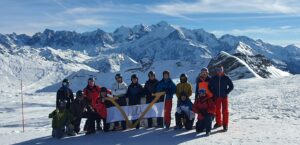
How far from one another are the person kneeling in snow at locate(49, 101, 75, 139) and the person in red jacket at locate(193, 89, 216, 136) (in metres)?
4.24

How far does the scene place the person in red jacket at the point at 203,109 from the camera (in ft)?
47.8

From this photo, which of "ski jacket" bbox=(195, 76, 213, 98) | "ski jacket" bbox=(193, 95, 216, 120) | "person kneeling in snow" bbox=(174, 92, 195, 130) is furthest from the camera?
"person kneeling in snow" bbox=(174, 92, 195, 130)

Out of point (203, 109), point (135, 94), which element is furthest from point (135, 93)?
point (203, 109)

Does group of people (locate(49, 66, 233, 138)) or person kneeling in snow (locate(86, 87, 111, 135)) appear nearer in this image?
group of people (locate(49, 66, 233, 138))

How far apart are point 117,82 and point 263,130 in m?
5.21

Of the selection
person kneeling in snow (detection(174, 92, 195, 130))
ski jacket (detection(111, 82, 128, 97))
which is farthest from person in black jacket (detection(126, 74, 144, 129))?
person kneeling in snow (detection(174, 92, 195, 130))

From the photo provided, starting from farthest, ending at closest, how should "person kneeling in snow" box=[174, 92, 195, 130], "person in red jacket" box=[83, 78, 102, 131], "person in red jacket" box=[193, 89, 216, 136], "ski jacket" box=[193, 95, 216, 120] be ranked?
"person in red jacket" box=[83, 78, 102, 131] < "person kneeling in snow" box=[174, 92, 195, 130] < "ski jacket" box=[193, 95, 216, 120] < "person in red jacket" box=[193, 89, 216, 136]

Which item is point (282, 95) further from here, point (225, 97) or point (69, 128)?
point (69, 128)

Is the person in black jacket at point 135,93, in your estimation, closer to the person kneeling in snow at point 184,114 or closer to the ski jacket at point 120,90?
the ski jacket at point 120,90

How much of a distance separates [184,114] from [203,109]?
32.6 inches

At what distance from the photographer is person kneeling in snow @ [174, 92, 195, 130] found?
50.1 ft

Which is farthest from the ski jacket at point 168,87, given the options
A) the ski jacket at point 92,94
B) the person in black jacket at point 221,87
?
the ski jacket at point 92,94

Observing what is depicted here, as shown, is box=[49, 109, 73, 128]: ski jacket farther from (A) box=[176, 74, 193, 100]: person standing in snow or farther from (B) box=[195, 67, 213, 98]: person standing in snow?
(B) box=[195, 67, 213, 98]: person standing in snow

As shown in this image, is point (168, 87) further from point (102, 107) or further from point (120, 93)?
point (102, 107)
